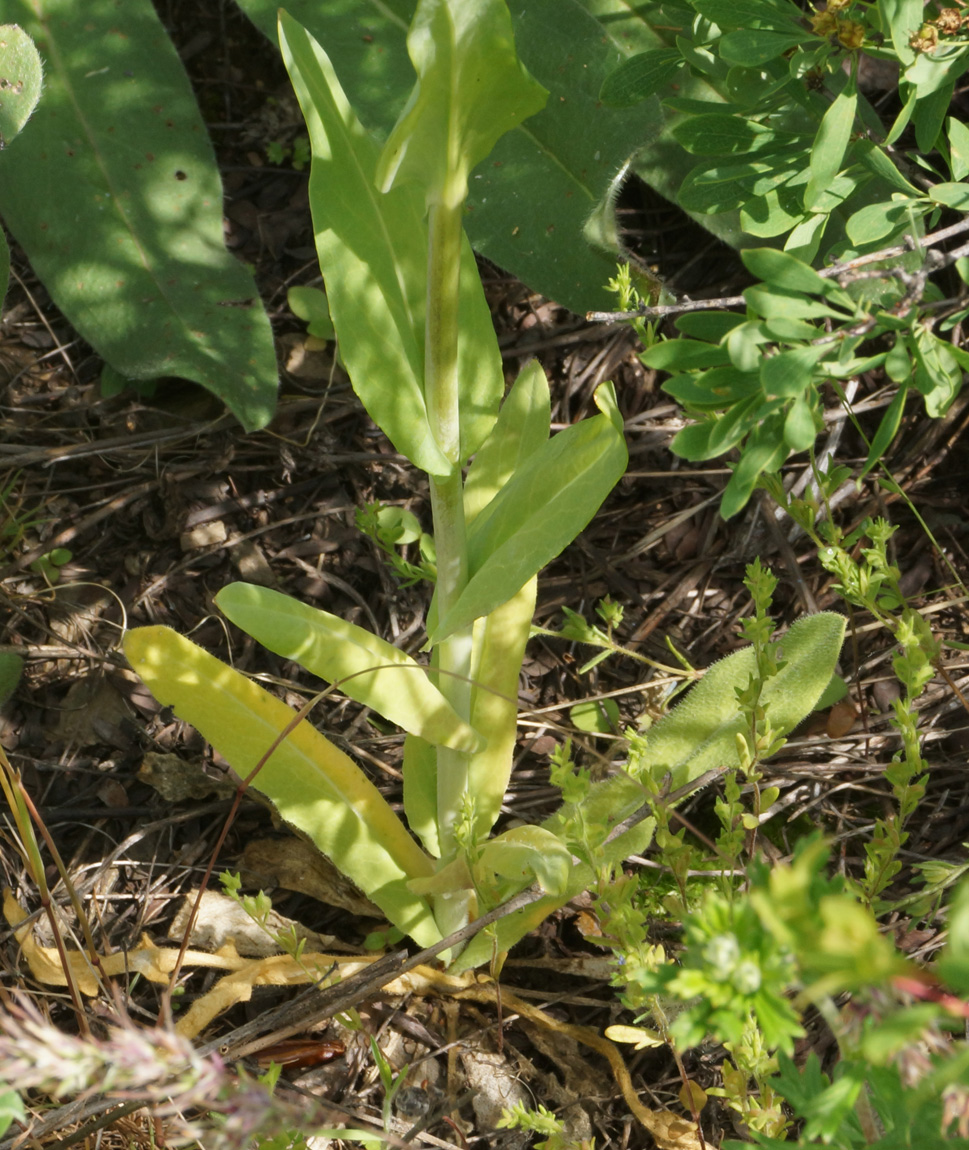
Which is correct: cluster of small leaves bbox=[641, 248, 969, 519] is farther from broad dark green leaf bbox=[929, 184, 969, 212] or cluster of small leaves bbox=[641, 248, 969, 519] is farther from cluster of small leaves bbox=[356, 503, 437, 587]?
cluster of small leaves bbox=[356, 503, 437, 587]

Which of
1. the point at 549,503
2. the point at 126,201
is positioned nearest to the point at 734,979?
the point at 549,503

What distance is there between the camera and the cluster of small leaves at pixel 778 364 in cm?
93

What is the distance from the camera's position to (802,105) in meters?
1.33

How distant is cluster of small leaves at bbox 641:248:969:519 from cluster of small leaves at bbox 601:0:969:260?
22cm

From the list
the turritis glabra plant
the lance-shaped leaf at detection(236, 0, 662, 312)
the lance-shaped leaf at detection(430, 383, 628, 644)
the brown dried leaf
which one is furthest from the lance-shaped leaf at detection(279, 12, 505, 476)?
the brown dried leaf

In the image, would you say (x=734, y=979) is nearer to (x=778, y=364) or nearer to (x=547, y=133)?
(x=778, y=364)

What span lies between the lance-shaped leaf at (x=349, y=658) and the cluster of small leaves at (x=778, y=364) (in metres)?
0.49

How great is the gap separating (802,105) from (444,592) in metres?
0.81

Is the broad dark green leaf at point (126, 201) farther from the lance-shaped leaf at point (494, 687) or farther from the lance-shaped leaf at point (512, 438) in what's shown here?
the lance-shaped leaf at point (494, 687)

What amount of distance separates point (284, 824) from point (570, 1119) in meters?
0.67

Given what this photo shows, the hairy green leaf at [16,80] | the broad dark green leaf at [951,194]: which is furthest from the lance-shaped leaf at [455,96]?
the hairy green leaf at [16,80]

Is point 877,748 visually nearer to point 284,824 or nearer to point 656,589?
point 656,589

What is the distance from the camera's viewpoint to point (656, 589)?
194 cm

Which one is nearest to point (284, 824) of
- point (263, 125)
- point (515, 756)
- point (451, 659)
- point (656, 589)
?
point (515, 756)
